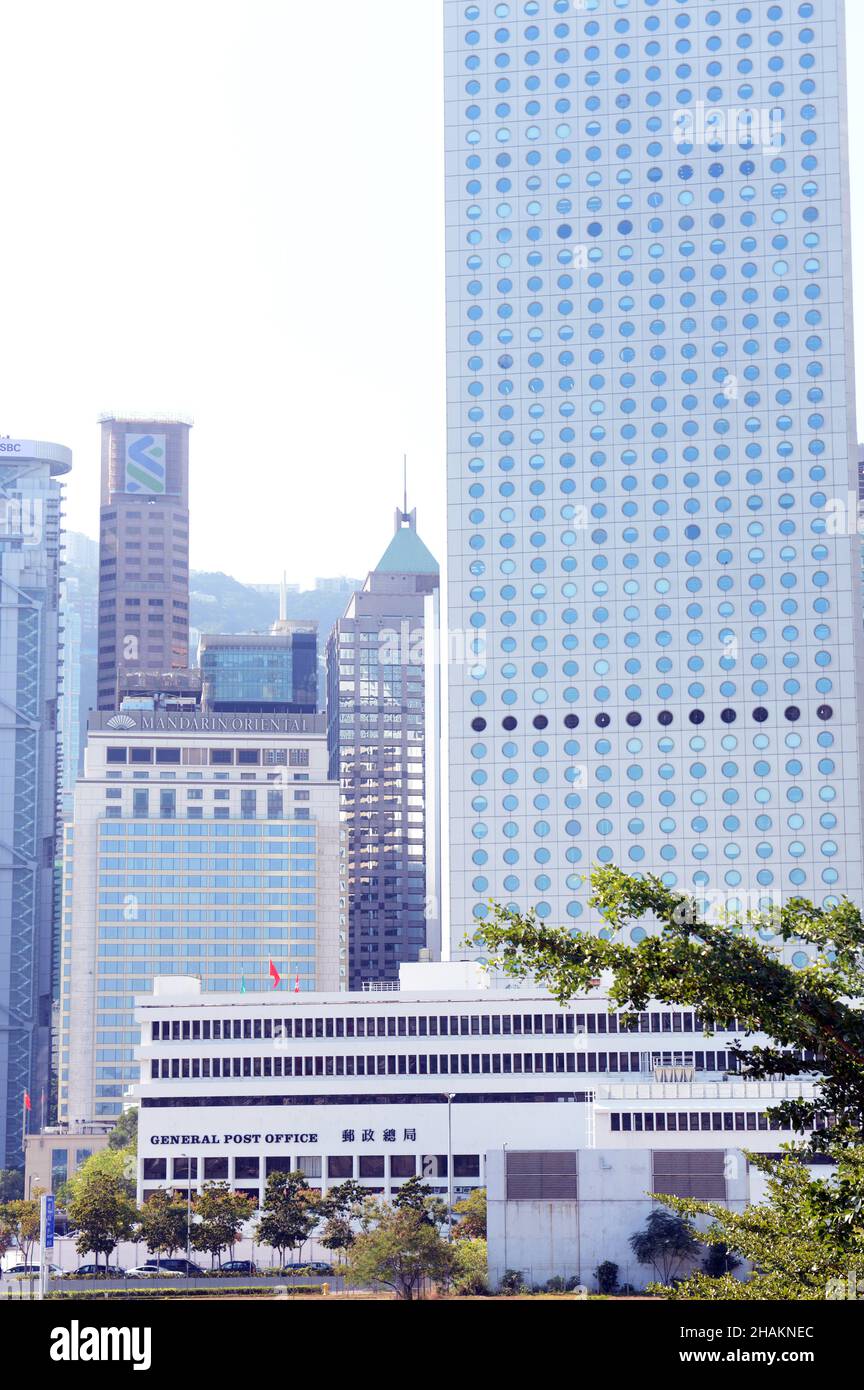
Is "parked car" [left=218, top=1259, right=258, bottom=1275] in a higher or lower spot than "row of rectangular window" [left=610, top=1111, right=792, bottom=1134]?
lower

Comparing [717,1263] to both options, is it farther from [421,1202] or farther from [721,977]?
[721,977]

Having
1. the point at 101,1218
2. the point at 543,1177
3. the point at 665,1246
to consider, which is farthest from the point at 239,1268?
the point at 665,1246

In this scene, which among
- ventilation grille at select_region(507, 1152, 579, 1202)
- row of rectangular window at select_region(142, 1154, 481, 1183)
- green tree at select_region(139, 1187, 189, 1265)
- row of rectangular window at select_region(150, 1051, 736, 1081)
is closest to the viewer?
ventilation grille at select_region(507, 1152, 579, 1202)

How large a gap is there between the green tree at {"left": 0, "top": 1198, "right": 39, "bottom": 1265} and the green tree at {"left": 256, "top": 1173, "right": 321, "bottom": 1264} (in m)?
18.8

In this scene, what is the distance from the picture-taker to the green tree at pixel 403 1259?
113125 mm

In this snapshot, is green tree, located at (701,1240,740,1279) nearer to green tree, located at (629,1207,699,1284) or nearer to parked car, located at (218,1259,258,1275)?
green tree, located at (629,1207,699,1284)

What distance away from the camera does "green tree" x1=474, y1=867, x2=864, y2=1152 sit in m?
21.2

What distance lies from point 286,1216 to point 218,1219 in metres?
4.93

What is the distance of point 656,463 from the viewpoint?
17175cm

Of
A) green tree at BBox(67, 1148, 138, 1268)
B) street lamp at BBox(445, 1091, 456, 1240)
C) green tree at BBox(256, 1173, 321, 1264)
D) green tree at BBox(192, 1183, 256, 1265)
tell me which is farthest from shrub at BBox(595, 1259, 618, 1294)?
street lamp at BBox(445, 1091, 456, 1240)

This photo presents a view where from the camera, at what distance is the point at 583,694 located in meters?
171

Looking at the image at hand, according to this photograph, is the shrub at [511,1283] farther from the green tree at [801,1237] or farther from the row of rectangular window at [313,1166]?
the green tree at [801,1237]
